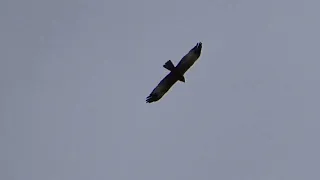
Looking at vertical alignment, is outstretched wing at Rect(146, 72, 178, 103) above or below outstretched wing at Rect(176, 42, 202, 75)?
below

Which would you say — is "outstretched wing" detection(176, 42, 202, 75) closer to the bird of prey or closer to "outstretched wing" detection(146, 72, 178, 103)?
the bird of prey

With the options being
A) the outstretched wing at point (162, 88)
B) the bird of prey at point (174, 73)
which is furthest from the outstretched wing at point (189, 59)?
the outstretched wing at point (162, 88)

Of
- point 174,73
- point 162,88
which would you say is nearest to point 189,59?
point 174,73

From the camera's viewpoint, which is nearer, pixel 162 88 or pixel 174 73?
pixel 174 73

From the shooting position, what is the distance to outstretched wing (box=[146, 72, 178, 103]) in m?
34.6

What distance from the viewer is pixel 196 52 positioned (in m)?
34.5

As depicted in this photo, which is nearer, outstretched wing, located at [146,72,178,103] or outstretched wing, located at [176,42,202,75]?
outstretched wing, located at [176,42,202,75]

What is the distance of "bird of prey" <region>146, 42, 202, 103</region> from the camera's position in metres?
34.0

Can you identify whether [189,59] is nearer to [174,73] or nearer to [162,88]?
[174,73]

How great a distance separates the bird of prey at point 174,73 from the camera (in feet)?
112

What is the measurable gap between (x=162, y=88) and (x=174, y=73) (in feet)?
4.64

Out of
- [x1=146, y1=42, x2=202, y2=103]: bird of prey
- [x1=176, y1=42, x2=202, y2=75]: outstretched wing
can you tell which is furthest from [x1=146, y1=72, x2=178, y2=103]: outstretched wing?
[x1=176, y1=42, x2=202, y2=75]: outstretched wing

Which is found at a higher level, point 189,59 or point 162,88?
point 189,59

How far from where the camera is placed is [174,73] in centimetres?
3409
